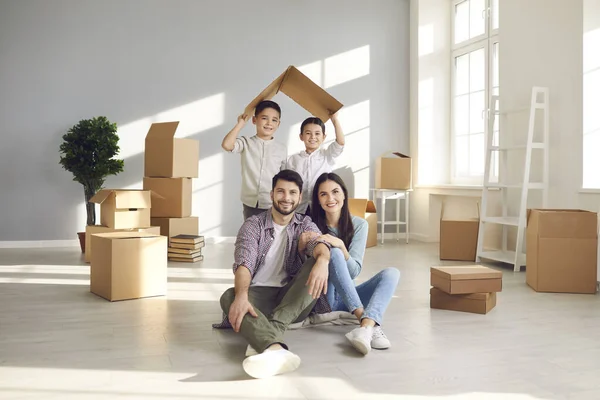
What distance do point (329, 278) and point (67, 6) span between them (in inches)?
177

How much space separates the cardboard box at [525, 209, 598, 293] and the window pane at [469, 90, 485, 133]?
2649 mm

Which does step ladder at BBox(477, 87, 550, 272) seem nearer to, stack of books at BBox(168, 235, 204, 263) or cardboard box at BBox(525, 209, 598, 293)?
cardboard box at BBox(525, 209, 598, 293)

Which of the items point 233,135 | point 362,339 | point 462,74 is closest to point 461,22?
point 462,74

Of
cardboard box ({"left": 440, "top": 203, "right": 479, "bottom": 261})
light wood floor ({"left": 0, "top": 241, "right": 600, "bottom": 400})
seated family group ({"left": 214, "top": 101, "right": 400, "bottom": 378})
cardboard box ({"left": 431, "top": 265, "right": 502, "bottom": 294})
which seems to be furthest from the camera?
cardboard box ({"left": 440, "top": 203, "right": 479, "bottom": 261})

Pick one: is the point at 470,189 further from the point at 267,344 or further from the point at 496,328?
the point at 267,344

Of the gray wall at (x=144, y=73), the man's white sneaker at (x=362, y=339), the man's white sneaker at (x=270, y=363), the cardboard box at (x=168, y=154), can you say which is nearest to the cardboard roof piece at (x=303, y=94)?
the man's white sneaker at (x=362, y=339)

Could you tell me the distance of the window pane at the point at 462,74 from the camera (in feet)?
20.4

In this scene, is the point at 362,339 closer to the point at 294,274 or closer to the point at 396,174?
the point at 294,274

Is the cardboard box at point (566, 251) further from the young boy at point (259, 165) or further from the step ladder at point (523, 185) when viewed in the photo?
the young boy at point (259, 165)

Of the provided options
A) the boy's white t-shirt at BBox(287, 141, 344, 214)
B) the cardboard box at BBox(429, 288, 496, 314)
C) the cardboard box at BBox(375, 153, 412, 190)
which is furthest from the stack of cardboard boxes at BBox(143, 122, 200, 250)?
the cardboard box at BBox(429, 288, 496, 314)

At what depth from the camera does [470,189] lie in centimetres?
548

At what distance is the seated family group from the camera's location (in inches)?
83.5

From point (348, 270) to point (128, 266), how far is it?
1350 mm

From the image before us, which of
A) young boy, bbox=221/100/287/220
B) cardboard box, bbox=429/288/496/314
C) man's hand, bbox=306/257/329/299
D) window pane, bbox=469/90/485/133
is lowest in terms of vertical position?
cardboard box, bbox=429/288/496/314
